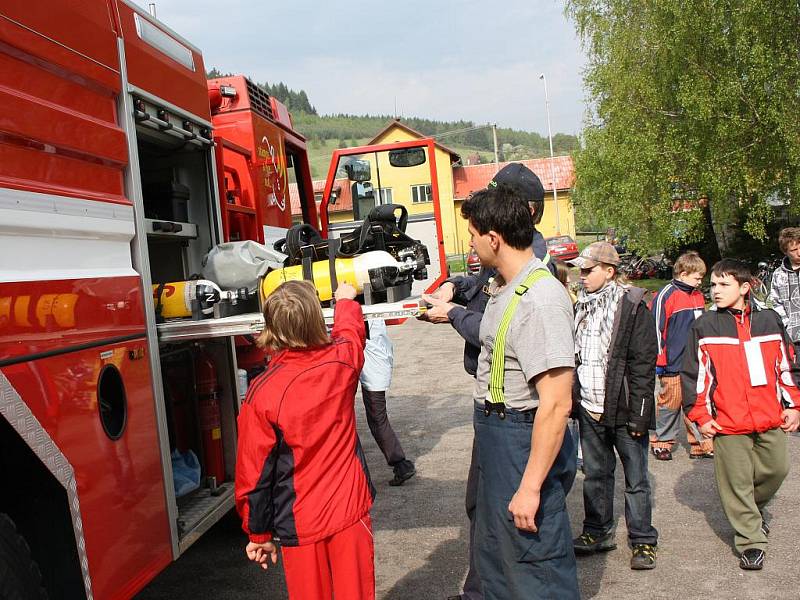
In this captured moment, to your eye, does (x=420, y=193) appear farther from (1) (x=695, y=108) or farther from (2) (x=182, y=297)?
(1) (x=695, y=108)

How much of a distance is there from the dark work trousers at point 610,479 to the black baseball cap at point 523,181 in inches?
60.9

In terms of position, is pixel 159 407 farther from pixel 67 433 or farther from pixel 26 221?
pixel 26 221

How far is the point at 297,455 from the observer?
2805 millimetres

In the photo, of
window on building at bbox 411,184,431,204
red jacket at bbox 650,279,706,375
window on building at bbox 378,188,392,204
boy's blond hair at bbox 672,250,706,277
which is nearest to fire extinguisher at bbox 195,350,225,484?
window on building at bbox 378,188,392,204

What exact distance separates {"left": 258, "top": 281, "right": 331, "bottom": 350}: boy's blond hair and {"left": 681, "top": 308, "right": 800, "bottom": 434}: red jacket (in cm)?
257

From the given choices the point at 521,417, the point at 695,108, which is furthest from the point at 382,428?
the point at 695,108

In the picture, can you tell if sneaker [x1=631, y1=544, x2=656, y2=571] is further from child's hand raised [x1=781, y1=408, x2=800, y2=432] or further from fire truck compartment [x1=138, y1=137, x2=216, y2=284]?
fire truck compartment [x1=138, y1=137, x2=216, y2=284]

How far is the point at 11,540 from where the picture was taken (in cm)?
258

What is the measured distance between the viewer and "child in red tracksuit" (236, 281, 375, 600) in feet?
9.11

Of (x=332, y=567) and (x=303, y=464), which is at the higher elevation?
(x=303, y=464)

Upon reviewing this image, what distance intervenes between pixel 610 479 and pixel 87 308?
3127 mm

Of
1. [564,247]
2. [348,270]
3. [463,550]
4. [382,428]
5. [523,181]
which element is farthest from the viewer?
[564,247]

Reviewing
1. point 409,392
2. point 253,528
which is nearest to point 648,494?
point 253,528

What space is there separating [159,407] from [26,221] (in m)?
1.14
